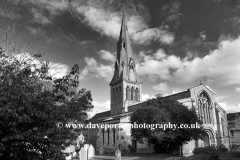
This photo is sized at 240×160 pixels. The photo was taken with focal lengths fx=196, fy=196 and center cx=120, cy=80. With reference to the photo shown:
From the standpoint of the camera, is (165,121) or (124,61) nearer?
(165,121)

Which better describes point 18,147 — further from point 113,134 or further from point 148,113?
point 113,134

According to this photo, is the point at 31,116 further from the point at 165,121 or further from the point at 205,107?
the point at 205,107

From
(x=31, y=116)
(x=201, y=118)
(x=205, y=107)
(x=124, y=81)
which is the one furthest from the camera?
(x=124, y=81)

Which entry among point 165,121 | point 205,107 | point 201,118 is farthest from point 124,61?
point 165,121

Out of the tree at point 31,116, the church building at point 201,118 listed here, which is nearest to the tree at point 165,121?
the church building at point 201,118

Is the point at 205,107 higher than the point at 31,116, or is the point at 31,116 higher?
the point at 205,107

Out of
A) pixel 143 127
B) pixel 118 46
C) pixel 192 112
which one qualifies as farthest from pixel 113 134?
pixel 118 46

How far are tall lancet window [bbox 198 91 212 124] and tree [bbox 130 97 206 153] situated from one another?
434 inches

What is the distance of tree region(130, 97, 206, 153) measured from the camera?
24.5 metres

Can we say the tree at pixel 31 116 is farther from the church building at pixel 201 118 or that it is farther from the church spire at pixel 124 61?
the church spire at pixel 124 61

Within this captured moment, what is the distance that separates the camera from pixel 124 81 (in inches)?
2328

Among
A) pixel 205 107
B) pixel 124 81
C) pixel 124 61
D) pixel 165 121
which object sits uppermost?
pixel 124 61

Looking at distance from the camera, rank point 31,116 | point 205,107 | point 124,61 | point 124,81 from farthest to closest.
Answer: point 124,61
point 124,81
point 205,107
point 31,116

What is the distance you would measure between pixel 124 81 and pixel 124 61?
7096mm
